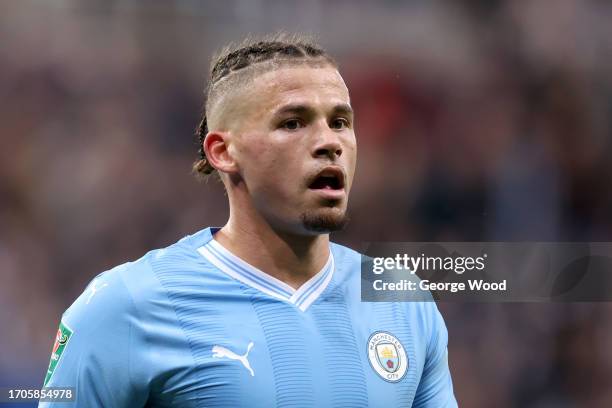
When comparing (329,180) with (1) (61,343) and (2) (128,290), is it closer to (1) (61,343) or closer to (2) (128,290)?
(2) (128,290)

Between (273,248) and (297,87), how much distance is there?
459mm

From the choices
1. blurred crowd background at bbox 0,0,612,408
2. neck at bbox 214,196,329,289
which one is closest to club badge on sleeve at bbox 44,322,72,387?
neck at bbox 214,196,329,289

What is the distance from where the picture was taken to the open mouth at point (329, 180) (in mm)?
2514

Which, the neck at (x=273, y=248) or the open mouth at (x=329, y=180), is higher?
the open mouth at (x=329, y=180)

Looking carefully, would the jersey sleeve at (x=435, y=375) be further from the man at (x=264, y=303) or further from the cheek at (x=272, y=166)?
the cheek at (x=272, y=166)

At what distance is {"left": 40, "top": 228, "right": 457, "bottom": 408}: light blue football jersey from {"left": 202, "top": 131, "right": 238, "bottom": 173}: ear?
0.74 feet

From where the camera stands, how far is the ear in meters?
2.68

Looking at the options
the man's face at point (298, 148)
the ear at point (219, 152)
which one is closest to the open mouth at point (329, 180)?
the man's face at point (298, 148)

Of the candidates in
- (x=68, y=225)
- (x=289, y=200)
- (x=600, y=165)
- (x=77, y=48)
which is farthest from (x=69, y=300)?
(x=600, y=165)

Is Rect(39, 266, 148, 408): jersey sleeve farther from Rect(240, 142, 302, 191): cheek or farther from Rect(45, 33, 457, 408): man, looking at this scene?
Rect(240, 142, 302, 191): cheek

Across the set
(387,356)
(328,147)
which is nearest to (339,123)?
(328,147)

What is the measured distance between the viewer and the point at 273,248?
104 inches

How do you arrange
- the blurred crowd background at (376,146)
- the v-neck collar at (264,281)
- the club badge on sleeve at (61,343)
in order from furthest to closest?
the blurred crowd background at (376,146) < the v-neck collar at (264,281) < the club badge on sleeve at (61,343)

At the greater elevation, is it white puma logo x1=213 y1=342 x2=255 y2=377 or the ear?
the ear
